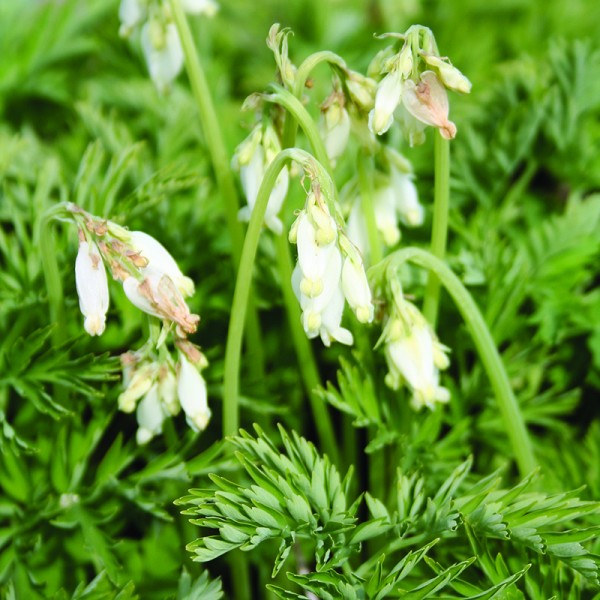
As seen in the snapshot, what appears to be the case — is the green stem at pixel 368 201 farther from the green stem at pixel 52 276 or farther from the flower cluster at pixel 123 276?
the green stem at pixel 52 276

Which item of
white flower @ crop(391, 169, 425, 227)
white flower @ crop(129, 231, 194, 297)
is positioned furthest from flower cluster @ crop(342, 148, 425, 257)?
white flower @ crop(129, 231, 194, 297)

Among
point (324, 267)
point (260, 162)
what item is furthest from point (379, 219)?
point (324, 267)

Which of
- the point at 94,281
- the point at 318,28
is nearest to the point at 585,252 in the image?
the point at 94,281

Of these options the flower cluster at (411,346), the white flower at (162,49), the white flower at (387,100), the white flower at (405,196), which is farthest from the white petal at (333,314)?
the white flower at (162,49)

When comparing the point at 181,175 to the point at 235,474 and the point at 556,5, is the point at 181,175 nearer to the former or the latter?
the point at 235,474

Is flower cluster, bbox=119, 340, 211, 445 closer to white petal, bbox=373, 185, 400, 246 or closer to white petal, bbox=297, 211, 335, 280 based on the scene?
white petal, bbox=297, 211, 335, 280

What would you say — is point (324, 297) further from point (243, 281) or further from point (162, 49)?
point (162, 49)

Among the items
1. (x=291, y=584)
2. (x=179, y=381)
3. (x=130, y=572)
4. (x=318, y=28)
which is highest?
(x=318, y=28)
